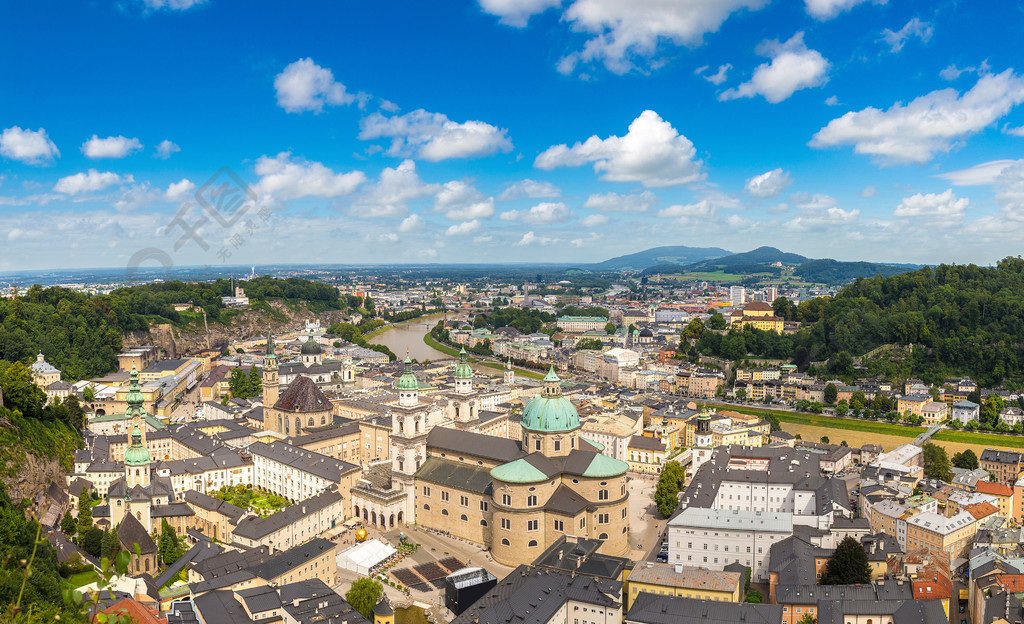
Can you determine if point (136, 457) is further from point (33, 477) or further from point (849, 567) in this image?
point (849, 567)

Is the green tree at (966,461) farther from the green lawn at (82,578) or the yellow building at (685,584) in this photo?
the green lawn at (82,578)

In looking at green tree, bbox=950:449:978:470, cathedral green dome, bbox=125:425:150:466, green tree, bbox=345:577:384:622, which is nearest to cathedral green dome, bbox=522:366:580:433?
green tree, bbox=345:577:384:622

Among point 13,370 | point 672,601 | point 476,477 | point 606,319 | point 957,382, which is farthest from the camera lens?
point 606,319

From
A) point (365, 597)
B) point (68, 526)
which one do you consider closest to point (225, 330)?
point (68, 526)

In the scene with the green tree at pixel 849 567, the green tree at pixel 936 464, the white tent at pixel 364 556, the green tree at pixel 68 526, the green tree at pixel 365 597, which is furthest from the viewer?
the green tree at pixel 936 464

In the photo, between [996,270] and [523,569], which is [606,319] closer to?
[996,270]

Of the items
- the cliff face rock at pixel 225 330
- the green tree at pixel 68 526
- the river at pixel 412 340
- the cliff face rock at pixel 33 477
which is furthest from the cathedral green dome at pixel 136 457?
the river at pixel 412 340

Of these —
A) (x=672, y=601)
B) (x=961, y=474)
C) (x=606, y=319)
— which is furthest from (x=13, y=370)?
(x=606, y=319)
